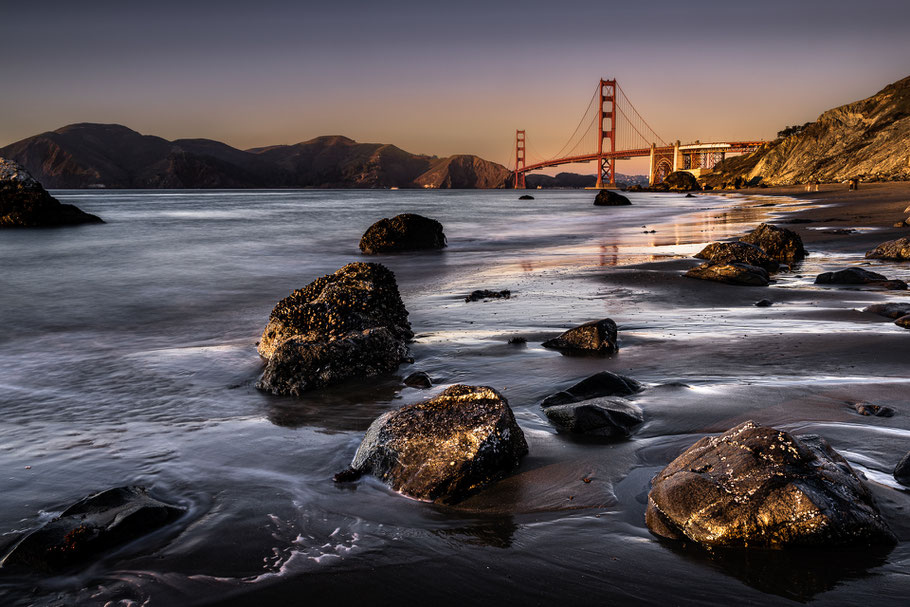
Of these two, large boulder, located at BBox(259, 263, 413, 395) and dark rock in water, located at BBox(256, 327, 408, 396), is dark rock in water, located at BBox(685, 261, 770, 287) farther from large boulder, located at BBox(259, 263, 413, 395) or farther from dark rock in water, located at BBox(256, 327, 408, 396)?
dark rock in water, located at BBox(256, 327, 408, 396)

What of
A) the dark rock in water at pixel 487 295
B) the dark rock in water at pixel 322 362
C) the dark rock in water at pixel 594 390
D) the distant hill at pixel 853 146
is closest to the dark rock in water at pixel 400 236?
the dark rock in water at pixel 487 295

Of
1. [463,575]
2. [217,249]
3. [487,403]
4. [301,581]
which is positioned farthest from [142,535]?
[217,249]

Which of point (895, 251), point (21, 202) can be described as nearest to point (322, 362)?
point (895, 251)

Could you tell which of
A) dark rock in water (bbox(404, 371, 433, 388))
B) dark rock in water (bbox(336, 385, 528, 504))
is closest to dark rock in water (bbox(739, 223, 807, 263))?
dark rock in water (bbox(404, 371, 433, 388))

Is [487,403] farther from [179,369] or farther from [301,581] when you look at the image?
[179,369]

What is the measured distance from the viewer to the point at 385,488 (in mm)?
2990

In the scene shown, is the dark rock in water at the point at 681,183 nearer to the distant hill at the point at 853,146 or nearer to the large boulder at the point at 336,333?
the distant hill at the point at 853,146

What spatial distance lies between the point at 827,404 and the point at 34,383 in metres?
5.73

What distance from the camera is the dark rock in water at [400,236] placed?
15.9 metres

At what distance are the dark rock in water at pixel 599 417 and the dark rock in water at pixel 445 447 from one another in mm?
411

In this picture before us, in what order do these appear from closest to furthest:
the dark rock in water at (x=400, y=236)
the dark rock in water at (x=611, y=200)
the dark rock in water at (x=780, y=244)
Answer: the dark rock in water at (x=780, y=244) → the dark rock in water at (x=400, y=236) → the dark rock in water at (x=611, y=200)

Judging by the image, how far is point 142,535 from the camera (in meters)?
2.63

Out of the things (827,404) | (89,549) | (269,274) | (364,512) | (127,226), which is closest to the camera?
(89,549)

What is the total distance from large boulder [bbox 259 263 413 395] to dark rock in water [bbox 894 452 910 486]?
3311 millimetres
